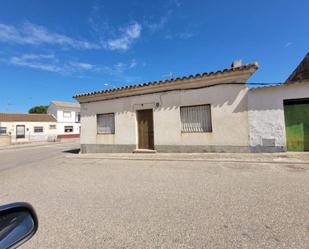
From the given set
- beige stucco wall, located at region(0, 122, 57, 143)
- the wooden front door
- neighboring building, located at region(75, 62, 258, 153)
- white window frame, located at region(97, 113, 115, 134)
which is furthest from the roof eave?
beige stucco wall, located at region(0, 122, 57, 143)

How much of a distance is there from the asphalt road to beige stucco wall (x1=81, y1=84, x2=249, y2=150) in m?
2.78

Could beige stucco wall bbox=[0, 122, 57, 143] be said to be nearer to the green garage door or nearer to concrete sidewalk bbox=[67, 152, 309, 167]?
concrete sidewalk bbox=[67, 152, 309, 167]

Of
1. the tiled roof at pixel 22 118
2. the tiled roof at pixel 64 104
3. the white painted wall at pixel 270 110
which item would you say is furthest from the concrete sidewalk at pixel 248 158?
the tiled roof at pixel 64 104

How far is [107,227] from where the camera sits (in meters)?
3.10

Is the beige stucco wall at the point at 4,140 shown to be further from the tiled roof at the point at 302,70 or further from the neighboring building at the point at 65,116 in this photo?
the tiled roof at the point at 302,70

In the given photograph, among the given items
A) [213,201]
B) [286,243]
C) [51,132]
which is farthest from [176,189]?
[51,132]

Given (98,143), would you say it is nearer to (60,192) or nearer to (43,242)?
(60,192)

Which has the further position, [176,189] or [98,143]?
[98,143]

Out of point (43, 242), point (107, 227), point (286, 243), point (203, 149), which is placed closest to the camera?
point (286, 243)

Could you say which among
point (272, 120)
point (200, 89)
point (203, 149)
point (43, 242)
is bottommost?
point (43, 242)

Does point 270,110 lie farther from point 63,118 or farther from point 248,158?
point 63,118

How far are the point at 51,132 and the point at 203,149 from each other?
3326cm

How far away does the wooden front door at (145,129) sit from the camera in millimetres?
10727

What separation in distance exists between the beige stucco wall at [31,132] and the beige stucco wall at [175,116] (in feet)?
83.3
